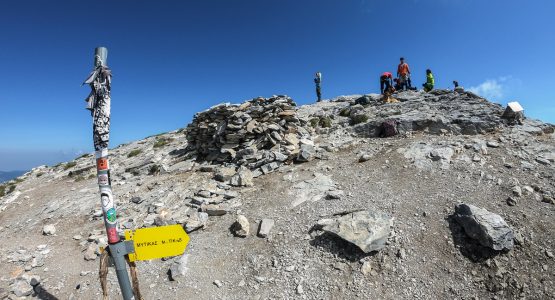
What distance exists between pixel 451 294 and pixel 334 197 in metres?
4.43

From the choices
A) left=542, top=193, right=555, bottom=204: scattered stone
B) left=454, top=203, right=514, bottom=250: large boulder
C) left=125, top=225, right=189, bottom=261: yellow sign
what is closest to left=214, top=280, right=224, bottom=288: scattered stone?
left=125, top=225, right=189, bottom=261: yellow sign

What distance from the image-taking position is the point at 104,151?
5.12m

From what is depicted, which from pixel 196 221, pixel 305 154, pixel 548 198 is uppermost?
pixel 305 154

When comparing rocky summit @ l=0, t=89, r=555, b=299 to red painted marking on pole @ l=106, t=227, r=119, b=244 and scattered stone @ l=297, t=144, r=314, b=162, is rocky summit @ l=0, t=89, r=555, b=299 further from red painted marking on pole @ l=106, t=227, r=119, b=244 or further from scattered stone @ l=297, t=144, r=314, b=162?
red painted marking on pole @ l=106, t=227, r=119, b=244

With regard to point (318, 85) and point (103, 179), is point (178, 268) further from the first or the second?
point (318, 85)

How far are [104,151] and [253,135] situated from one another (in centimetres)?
1184

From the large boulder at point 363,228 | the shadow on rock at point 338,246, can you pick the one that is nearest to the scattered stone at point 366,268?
the shadow on rock at point 338,246

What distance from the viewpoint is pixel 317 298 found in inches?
280

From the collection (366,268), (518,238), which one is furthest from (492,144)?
(366,268)

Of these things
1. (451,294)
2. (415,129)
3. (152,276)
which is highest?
(415,129)

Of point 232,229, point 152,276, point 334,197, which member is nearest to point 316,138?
point 334,197

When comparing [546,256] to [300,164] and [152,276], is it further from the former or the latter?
[152,276]

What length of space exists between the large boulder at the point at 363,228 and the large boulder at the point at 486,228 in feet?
6.79

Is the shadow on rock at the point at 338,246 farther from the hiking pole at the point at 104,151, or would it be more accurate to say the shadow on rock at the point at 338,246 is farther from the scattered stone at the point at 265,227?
the hiking pole at the point at 104,151
